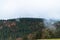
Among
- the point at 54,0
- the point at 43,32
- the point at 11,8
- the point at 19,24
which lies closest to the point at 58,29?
the point at 43,32

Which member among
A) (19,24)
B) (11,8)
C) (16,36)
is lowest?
(16,36)

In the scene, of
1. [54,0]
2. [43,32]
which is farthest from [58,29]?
[54,0]

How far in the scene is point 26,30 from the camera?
93.4 inches

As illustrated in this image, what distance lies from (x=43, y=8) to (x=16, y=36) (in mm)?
517

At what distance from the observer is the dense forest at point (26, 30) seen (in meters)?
2.33

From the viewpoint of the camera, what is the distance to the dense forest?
2326mm

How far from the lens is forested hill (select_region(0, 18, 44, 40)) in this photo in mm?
2373

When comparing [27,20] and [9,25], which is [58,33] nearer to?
[27,20]

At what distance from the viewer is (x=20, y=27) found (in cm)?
239

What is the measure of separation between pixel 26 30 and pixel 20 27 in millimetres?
91

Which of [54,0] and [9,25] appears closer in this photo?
[54,0]

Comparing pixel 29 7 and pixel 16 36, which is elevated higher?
pixel 29 7

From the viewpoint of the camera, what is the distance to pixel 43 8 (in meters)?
2.32

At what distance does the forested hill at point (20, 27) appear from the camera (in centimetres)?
237
